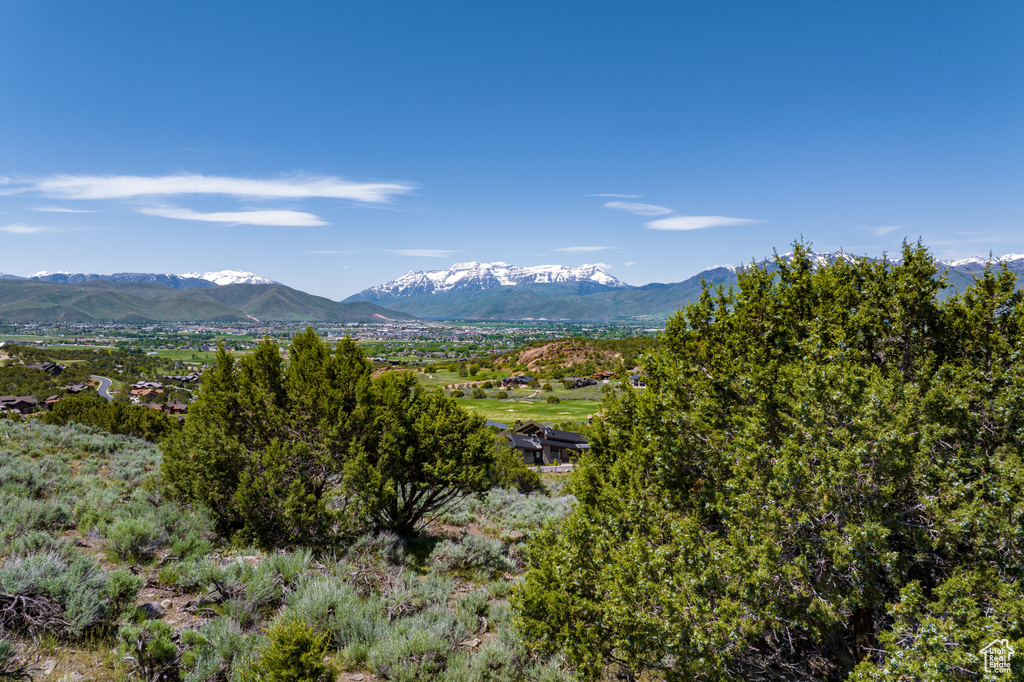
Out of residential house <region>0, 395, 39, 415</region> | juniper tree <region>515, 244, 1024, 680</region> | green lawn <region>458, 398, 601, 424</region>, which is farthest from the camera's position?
green lawn <region>458, 398, 601, 424</region>

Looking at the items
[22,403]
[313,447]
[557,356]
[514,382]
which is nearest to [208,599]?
[313,447]

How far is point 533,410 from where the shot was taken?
94000mm

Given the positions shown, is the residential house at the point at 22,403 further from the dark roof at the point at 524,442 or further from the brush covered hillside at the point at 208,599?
the brush covered hillside at the point at 208,599

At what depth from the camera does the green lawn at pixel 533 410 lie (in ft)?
273

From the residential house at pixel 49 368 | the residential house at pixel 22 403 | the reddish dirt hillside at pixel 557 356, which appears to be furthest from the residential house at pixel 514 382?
the residential house at pixel 49 368

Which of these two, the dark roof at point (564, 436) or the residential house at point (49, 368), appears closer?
the dark roof at point (564, 436)

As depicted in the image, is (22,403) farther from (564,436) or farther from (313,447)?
(313,447)

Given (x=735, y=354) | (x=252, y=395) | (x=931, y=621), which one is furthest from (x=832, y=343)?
(x=252, y=395)

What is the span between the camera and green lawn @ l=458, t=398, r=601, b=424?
8306 centimetres

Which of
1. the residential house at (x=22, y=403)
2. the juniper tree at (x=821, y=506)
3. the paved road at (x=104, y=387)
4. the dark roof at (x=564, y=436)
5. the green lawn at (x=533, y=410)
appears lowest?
the green lawn at (x=533, y=410)

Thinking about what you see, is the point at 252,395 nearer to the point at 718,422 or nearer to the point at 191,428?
the point at 191,428

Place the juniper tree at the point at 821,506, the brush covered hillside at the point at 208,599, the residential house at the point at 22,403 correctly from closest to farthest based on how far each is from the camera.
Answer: the juniper tree at the point at 821,506 < the brush covered hillside at the point at 208,599 < the residential house at the point at 22,403

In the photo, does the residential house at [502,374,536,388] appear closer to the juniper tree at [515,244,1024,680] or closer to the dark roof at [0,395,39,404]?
the dark roof at [0,395,39,404]

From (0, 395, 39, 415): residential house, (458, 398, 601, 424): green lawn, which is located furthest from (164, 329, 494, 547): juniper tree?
(0, 395, 39, 415): residential house
